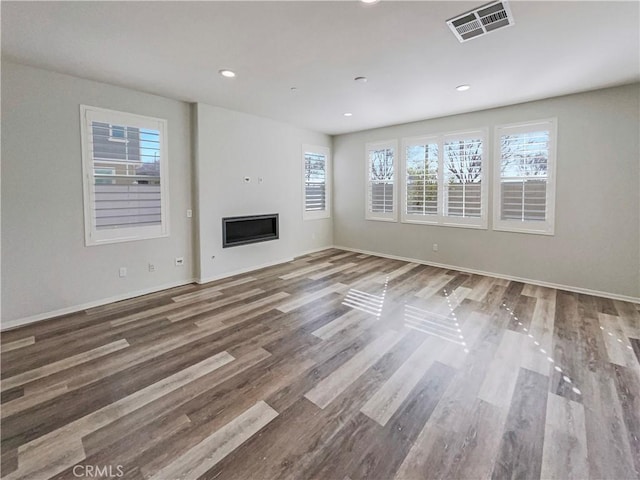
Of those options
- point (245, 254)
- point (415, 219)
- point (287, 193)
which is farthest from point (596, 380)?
point (287, 193)

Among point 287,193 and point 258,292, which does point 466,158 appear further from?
point 258,292

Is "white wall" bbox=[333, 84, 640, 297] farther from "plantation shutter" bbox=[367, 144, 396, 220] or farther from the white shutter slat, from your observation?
the white shutter slat

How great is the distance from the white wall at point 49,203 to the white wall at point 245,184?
100 cm

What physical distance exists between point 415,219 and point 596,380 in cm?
410

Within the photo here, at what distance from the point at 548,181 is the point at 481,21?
3096 mm

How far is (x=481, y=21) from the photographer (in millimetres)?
2510

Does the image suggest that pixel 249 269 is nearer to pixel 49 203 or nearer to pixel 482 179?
pixel 49 203

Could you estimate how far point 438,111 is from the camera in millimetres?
5250

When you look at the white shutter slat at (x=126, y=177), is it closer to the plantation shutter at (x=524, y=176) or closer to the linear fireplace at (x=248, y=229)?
the linear fireplace at (x=248, y=229)

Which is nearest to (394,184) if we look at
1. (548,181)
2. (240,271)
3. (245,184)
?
(548,181)

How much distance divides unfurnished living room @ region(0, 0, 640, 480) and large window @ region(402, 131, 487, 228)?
0.04 m

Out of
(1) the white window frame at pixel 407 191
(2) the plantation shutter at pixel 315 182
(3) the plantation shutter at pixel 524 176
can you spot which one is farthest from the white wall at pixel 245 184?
(3) the plantation shutter at pixel 524 176

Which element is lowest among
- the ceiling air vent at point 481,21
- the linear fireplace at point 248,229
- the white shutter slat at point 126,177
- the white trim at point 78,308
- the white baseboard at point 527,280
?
the white trim at point 78,308

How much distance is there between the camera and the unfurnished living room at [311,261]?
1.90 meters
